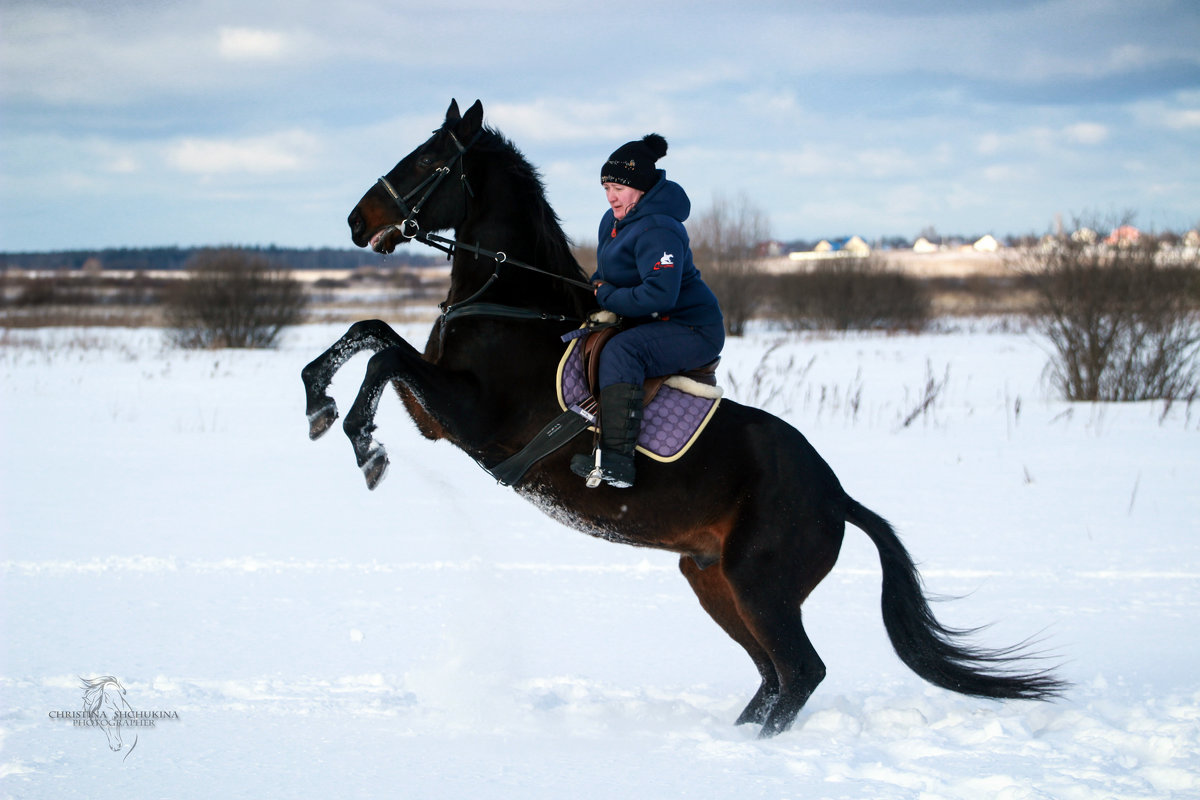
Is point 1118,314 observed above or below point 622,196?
below

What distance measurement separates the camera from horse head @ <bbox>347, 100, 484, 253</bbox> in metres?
4.51

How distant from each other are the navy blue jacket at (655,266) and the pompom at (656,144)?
9 centimetres

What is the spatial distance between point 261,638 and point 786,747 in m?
3.06

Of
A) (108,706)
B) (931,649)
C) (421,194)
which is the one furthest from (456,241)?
(931,649)

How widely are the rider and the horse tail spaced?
123cm

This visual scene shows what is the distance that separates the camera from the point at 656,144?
4.48 metres

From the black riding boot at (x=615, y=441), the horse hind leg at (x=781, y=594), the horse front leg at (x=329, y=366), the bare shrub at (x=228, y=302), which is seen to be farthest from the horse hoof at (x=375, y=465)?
the bare shrub at (x=228, y=302)

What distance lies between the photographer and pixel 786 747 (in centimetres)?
422

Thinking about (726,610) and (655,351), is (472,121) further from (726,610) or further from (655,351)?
(726,610)

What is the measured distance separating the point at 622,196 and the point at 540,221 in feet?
1.50

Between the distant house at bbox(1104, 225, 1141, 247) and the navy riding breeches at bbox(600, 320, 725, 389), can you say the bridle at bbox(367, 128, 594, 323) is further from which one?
the distant house at bbox(1104, 225, 1141, 247)

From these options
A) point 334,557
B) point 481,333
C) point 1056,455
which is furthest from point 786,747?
point 1056,455

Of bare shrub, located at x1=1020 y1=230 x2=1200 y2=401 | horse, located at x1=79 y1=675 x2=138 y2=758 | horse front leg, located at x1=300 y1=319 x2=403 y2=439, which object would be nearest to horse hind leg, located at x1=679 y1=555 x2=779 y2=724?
horse front leg, located at x1=300 y1=319 x2=403 y2=439

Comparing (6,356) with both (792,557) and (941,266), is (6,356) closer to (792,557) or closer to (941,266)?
(792,557)
